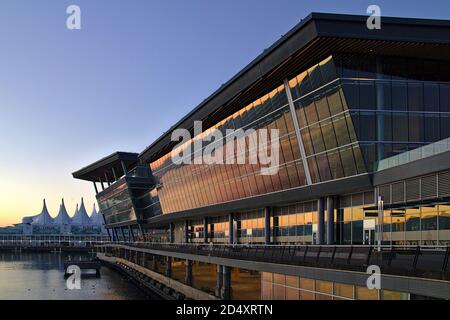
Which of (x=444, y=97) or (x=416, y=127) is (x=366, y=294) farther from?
(x=444, y=97)

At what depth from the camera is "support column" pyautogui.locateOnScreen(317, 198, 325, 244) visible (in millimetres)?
40875

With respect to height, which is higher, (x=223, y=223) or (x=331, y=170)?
(x=331, y=170)

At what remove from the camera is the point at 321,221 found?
135ft

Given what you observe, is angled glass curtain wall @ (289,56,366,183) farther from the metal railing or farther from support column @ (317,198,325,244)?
the metal railing

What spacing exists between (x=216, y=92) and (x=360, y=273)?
94.4 ft

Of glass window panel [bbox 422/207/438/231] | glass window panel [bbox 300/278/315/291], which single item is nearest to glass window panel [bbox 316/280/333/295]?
glass window panel [bbox 300/278/315/291]

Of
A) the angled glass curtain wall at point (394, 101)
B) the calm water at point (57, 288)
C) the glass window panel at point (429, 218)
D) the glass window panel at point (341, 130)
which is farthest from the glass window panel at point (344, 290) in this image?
the calm water at point (57, 288)

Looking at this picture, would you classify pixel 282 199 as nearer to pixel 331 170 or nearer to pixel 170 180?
pixel 331 170

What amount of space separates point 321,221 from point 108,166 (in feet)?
250

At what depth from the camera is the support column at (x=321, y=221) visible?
40.9 m

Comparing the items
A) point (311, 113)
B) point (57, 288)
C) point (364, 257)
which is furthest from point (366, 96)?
point (57, 288)
